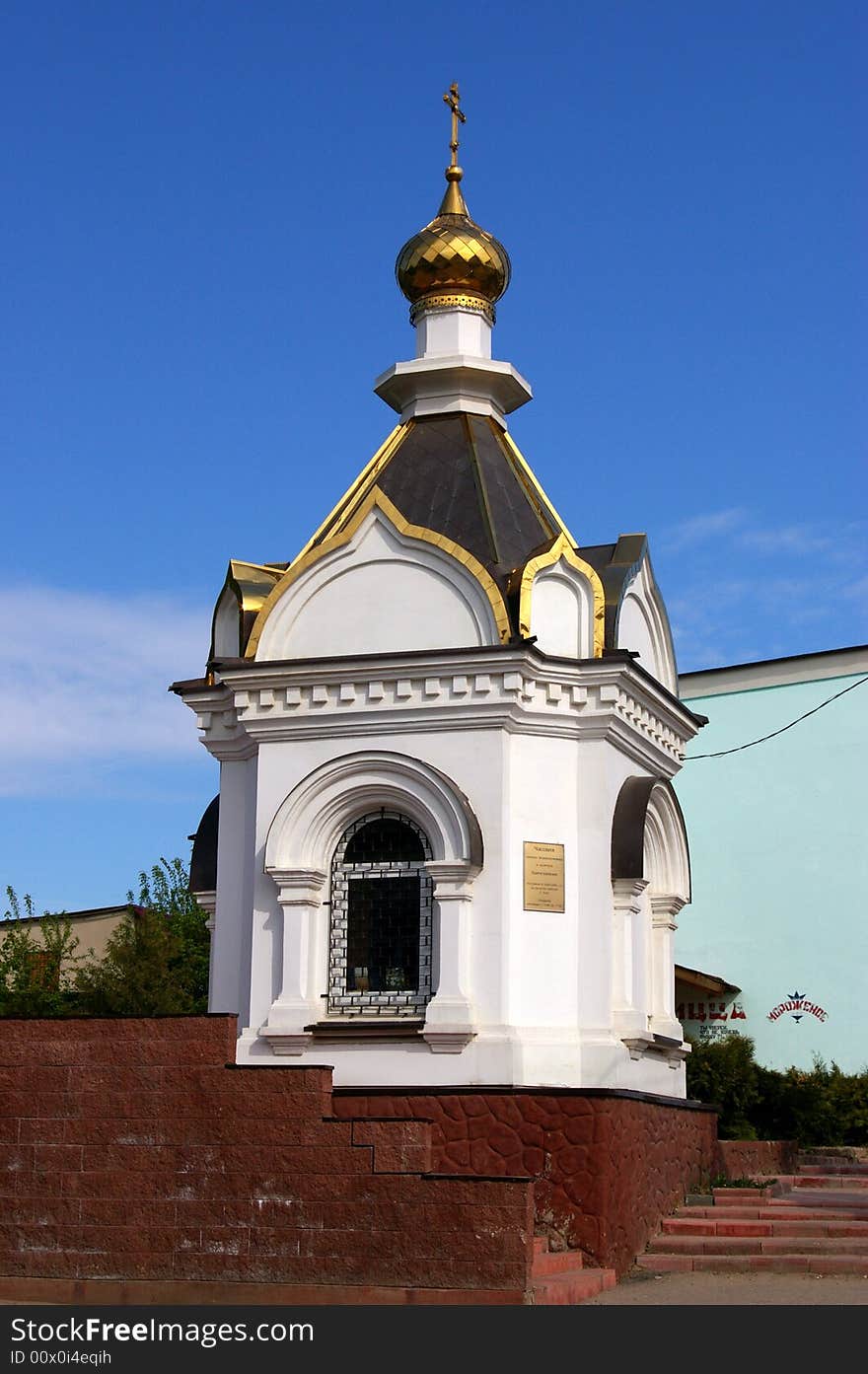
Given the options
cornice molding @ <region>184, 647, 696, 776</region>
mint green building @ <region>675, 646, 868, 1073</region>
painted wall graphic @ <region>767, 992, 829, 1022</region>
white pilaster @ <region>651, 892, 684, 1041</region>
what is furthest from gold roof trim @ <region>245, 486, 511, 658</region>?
painted wall graphic @ <region>767, 992, 829, 1022</region>

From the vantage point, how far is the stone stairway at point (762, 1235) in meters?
11.4

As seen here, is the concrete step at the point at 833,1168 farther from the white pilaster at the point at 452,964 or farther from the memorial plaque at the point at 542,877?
the white pilaster at the point at 452,964

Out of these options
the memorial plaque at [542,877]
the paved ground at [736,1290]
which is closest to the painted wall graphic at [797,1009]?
the memorial plaque at [542,877]

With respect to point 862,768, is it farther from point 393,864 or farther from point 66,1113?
point 66,1113

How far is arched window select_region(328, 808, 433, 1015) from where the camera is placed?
12.4 meters

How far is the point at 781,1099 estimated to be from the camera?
841 inches

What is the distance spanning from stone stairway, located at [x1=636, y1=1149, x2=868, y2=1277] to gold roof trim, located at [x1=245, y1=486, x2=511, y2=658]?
472cm

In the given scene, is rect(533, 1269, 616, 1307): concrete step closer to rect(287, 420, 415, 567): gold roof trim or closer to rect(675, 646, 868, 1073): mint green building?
rect(287, 420, 415, 567): gold roof trim

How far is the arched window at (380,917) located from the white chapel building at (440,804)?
0.02 meters

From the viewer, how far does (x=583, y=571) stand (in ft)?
A: 42.6

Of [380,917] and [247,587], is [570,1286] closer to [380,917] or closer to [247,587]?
[380,917]

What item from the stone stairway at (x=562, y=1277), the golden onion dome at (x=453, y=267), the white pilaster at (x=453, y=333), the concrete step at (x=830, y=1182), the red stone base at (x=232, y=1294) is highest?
the golden onion dome at (x=453, y=267)

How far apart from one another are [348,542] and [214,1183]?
4860 millimetres

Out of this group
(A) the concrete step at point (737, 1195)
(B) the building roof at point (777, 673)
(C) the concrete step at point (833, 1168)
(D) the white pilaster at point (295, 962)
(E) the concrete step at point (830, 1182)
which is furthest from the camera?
(B) the building roof at point (777, 673)
